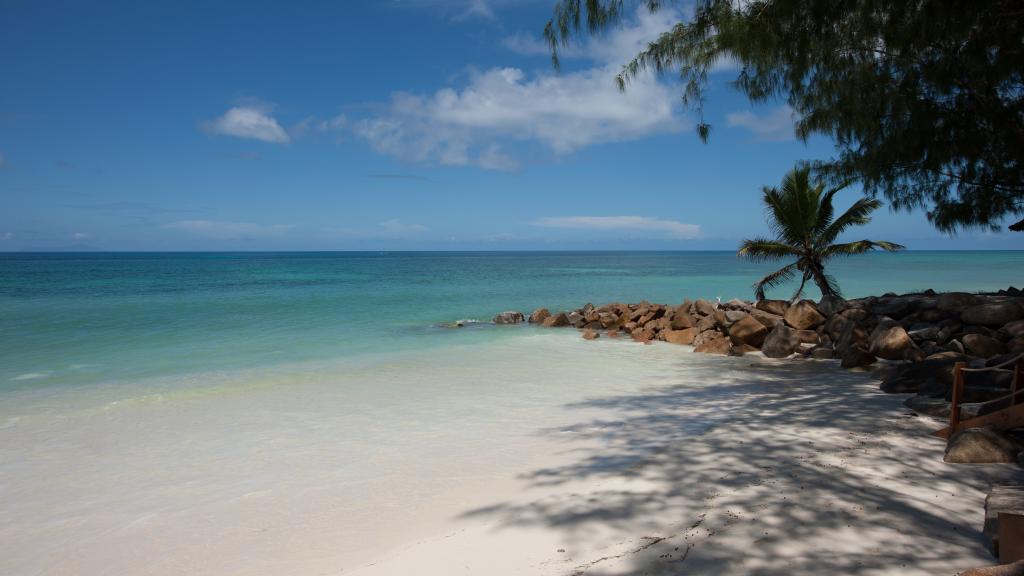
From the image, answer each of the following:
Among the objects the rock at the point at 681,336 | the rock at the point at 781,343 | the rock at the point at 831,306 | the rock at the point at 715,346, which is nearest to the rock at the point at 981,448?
the rock at the point at 781,343

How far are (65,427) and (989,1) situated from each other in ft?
38.5

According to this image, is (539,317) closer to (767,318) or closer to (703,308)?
(703,308)

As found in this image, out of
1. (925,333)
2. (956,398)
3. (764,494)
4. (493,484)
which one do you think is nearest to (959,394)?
(956,398)

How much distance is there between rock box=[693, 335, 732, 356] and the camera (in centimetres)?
1294

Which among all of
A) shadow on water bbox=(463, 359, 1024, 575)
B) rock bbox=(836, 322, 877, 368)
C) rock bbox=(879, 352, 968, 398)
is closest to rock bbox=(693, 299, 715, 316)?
rock bbox=(836, 322, 877, 368)

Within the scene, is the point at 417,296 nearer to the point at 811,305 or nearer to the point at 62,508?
the point at 811,305

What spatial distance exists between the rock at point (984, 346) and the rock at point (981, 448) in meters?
5.59

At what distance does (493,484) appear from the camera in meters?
5.18

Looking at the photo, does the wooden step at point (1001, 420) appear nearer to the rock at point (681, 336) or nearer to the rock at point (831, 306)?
the rock at point (831, 306)

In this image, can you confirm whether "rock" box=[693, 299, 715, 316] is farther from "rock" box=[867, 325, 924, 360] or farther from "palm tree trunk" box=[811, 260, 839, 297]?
"rock" box=[867, 325, 924, 360]

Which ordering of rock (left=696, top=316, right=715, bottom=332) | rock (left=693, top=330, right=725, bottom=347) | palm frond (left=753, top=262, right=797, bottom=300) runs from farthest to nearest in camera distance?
palm frond (left=753, top=262, right=797, bottom=300) < rock (left=696, top=316, right=715, bottom=332) < rock (left=693, top=330, right=725, bottom=347)

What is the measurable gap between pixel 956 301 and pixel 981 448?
7800 mm

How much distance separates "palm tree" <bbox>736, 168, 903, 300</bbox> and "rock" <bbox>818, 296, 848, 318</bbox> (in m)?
1.59

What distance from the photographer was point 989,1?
5996 millimetres
